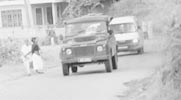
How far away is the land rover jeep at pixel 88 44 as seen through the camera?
21.6 meters

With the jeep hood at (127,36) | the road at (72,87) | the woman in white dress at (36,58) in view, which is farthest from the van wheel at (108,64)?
the jeep hood at (127,36)

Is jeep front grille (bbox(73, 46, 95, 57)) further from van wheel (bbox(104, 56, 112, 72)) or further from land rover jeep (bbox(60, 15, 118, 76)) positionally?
van wheel (bbox(104, 56, 112, 72))

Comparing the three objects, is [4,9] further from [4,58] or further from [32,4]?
[4,58]

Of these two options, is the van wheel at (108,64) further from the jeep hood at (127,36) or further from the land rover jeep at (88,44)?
the jeep hood at (127,36)

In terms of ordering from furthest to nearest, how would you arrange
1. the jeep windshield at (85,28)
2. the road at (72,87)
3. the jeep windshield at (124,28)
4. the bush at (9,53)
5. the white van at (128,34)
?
1. the jeep windshield at (124,28)
2. the white van at (128,34)
3. the bush at (9,53)
4. the jeep windshield at (85,28)
5. the road at (72,87)

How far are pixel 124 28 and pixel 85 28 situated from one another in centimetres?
977

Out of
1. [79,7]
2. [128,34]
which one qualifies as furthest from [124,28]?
[79,7]

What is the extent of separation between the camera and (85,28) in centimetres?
2297

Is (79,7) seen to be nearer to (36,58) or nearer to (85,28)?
(36,58)

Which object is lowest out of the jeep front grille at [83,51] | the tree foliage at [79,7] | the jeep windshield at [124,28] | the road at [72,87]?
the road at [72,87]

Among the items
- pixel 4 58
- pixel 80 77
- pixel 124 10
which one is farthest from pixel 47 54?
Answer: pixel 124 10

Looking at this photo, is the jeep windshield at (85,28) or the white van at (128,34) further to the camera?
the white van at (128,34)

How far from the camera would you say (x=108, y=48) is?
21.7 m

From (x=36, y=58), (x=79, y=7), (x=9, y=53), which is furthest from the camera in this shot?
(x=79, y=7)
